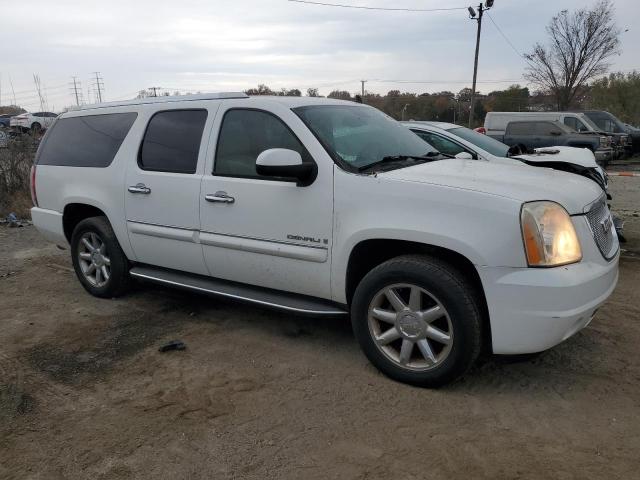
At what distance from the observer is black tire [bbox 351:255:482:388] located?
3.08m

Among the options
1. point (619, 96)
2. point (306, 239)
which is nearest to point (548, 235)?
point (306, 239)

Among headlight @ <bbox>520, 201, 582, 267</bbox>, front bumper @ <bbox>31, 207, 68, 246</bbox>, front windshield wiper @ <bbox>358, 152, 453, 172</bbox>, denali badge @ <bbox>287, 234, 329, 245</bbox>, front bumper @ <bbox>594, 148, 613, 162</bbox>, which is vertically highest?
front windshield wiper @ <bbox>358, 152, 453, 172</bbox>

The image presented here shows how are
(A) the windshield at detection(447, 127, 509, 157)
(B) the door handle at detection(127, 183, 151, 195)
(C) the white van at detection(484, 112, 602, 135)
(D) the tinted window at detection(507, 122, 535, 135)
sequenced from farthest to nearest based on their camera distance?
(C) the white van at detection(484, 112, 602, 135), (D) the tinted window at detection(507, 122, 535, 135), (A) the windshield at detection(447, 127, 509, 157), (B) the door handle at detection(127, 183, 151, 195)

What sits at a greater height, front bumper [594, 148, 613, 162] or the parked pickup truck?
the parked pickup truck

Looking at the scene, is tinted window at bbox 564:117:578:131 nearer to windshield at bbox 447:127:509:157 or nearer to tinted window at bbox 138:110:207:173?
windshield at bbox 447:127:509:157

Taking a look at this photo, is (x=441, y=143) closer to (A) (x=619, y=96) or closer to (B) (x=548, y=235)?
(B) (x=548, y=235)

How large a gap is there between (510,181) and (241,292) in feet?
6.73

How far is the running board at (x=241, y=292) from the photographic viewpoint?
12.2ft

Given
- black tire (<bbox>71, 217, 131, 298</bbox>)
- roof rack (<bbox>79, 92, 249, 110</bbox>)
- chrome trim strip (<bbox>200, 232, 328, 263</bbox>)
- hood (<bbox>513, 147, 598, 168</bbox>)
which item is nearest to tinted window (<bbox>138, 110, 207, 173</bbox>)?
roof rack (<bbox>79, 92, 249, 110</bbox>)

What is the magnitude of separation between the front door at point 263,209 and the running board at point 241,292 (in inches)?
2.6

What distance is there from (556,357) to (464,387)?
2.62ft

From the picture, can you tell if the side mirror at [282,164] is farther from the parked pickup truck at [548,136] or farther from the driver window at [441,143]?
the parked pickup truck at [548,136]

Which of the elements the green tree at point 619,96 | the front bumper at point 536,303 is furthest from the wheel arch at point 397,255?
the green tree at point 619,96

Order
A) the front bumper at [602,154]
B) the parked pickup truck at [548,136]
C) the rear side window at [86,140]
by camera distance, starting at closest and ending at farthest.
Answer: the rear side window at [86,140], the front bumper at [602,154], the parked pickup truck at [548,136]
